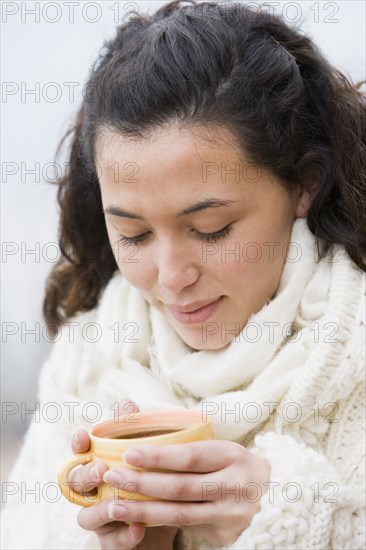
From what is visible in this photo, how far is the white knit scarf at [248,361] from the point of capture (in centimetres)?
121

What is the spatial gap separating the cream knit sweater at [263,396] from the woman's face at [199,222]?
0.05 meters

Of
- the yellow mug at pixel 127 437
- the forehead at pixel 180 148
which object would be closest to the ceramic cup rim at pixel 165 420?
the yellow mug at pixel 127 437

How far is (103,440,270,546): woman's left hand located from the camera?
0.99 m

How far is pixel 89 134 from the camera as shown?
138 centimetres

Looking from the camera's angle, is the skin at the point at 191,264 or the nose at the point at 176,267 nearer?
the skin at the point at 191,264

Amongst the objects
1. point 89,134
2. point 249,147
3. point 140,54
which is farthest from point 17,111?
point 249,147

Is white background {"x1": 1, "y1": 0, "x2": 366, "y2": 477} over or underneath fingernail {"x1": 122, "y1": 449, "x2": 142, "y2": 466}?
over

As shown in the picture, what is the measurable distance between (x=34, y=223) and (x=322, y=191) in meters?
1.17

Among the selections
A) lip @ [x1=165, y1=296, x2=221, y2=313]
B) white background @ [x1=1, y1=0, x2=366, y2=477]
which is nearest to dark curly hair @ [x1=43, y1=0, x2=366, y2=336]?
white background @ [x1=1, y1=0, x2=366, y2=477]

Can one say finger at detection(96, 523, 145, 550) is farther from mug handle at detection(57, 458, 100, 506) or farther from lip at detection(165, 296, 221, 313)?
lip at detection(165, 296, 221, 313)

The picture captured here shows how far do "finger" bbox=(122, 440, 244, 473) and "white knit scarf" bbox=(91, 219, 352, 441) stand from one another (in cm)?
17

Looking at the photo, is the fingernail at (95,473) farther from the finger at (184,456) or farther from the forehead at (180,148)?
the forehead at (180,148)

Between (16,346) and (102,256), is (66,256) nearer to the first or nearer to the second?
(102,256)

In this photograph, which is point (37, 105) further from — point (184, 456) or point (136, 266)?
point (184, 456)
